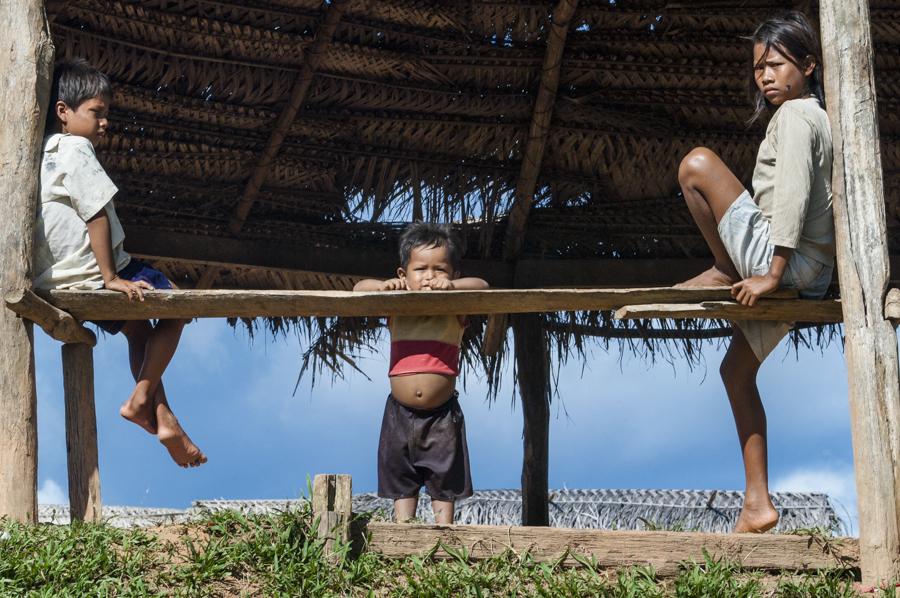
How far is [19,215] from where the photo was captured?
494 centimetres

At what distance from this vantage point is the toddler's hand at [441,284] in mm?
5435

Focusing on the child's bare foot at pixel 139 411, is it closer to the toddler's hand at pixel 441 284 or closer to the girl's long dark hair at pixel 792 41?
the toddler's hand at pixel 441 284

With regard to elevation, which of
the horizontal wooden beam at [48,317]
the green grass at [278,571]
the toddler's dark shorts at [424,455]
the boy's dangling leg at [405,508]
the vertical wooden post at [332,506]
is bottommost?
the green grass at [278,571]

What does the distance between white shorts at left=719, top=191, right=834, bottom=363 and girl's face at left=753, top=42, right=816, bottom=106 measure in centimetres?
49

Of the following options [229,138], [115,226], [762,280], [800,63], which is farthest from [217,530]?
[229,138]

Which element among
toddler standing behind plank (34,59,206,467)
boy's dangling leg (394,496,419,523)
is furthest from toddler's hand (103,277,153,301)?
boy's dangling leg (394,496,419,523)

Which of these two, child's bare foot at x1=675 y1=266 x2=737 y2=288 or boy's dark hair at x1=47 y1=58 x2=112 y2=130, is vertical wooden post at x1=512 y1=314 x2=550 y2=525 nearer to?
child's bare foot at x1=675 y1=266 x2=737 y2=288

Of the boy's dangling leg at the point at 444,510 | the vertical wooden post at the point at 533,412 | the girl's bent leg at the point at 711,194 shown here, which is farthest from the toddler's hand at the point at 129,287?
the vertical wooden post at the point at 533,412

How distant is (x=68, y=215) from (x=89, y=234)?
0.17 metres

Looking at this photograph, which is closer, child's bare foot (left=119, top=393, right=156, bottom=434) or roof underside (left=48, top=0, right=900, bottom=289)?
child's bare foot (left=119, top=393, right=156, bottom=434)

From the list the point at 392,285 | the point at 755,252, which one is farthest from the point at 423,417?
the point at 755,252

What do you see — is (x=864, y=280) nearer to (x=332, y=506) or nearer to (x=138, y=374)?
(x=332, y=506)

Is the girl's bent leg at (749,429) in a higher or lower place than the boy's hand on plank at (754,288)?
lower

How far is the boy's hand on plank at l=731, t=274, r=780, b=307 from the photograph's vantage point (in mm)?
4836
